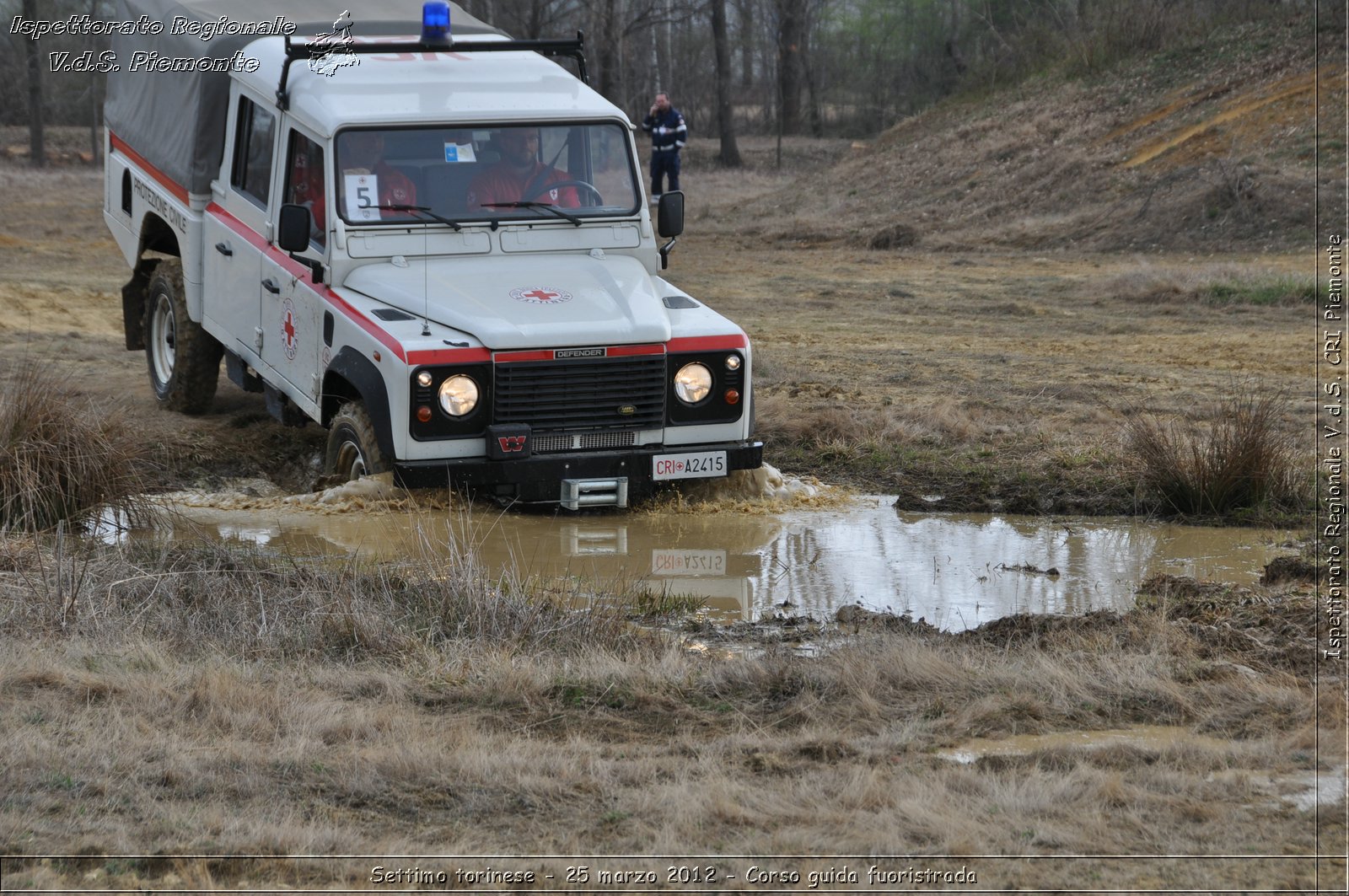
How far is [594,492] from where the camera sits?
751 centimetres

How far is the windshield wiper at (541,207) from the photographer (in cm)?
818

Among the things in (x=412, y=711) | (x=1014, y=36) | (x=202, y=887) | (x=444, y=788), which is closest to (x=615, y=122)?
(x=412, y=711)

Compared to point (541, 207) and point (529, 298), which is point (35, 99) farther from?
point (529, 298)

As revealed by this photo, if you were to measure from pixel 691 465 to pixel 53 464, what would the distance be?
3.13 m

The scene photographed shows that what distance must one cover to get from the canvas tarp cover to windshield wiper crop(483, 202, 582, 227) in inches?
87.1

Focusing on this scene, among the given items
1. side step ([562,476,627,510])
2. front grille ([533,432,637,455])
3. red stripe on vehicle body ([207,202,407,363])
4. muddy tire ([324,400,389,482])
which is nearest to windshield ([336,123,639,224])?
red stripe on vehicle body ([207,202,407,363])

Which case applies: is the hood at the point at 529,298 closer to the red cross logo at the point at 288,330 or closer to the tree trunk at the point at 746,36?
the red cross logo at the point at 288,330

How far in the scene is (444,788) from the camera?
4.02 m

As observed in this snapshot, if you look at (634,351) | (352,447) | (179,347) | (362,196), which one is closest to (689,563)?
(634,351)

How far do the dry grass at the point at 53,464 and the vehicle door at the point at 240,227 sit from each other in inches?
61.1

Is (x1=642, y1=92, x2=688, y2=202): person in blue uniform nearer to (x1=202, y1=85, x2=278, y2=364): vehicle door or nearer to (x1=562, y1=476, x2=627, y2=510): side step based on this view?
(x1=202, y1=85, x2=278, y2=364): vehicle door

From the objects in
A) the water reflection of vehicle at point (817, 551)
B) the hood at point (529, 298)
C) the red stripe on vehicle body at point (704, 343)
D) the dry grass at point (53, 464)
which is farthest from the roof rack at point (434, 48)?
the water reflection of vehicle at point (817, 551)

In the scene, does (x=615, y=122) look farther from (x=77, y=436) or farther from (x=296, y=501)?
(x=77, y=436)

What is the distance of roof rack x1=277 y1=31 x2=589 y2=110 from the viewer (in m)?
8.45
